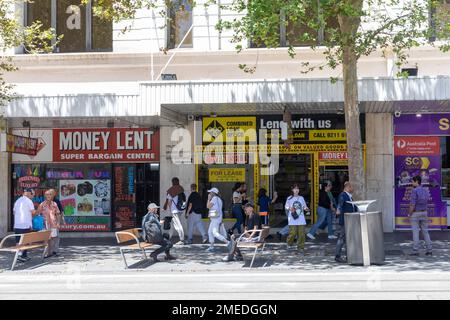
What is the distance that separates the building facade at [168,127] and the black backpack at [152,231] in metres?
4.57

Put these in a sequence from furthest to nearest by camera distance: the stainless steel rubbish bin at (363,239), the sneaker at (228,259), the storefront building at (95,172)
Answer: the storefront building at (95,172) < the sneaker at (228,259) < the stainless steel rubbish bin at (363,239)

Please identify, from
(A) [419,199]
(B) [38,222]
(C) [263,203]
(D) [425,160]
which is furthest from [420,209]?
(B) [38,222]

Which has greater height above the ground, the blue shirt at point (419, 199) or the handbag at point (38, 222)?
the blue shirt at point (419, 199)

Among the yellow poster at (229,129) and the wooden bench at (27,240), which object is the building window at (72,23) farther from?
the wooden bench at (27,240)

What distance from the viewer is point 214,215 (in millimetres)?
14102

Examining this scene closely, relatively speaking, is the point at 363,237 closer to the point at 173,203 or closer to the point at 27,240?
the point at 173,203

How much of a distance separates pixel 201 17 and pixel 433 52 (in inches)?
272

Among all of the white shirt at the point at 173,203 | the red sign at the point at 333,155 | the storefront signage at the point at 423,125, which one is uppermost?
the storefront signage at the point at 423,125

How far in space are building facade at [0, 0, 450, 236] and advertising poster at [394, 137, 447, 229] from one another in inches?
3.3

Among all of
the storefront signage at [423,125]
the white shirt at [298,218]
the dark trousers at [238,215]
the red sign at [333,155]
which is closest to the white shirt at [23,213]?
the dark trousers at [238,215]

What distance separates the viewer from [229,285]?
10039mm

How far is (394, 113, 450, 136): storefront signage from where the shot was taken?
57.5 ft

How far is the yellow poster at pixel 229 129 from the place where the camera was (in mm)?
18047
